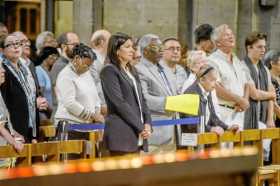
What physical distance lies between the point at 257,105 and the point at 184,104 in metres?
1.41

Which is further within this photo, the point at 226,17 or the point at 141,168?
the point at 226,17

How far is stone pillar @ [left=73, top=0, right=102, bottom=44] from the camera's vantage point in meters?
15.4

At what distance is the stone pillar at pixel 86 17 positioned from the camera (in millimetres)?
15445

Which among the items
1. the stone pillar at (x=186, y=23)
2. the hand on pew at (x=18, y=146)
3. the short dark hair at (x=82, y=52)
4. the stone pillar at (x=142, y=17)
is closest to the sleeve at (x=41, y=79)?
the short dark hair at (x=82, y=52)

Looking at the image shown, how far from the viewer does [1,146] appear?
686 centimetres

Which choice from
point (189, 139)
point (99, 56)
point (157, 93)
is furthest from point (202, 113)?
point (99, 56)

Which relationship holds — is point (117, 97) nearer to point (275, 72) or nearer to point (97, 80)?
point (97, 80)

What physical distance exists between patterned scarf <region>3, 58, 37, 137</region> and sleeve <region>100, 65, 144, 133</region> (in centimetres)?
90

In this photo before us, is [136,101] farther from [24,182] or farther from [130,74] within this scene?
[24,182]

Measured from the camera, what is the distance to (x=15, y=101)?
7797 mm

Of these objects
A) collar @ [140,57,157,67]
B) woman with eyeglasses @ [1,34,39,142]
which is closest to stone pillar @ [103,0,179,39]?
collar @ [140,57,157,67]

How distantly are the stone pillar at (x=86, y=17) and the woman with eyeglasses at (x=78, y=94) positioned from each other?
6684mm

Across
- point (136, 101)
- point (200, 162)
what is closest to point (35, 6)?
point (136, 101)

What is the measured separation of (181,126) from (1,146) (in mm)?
2169
